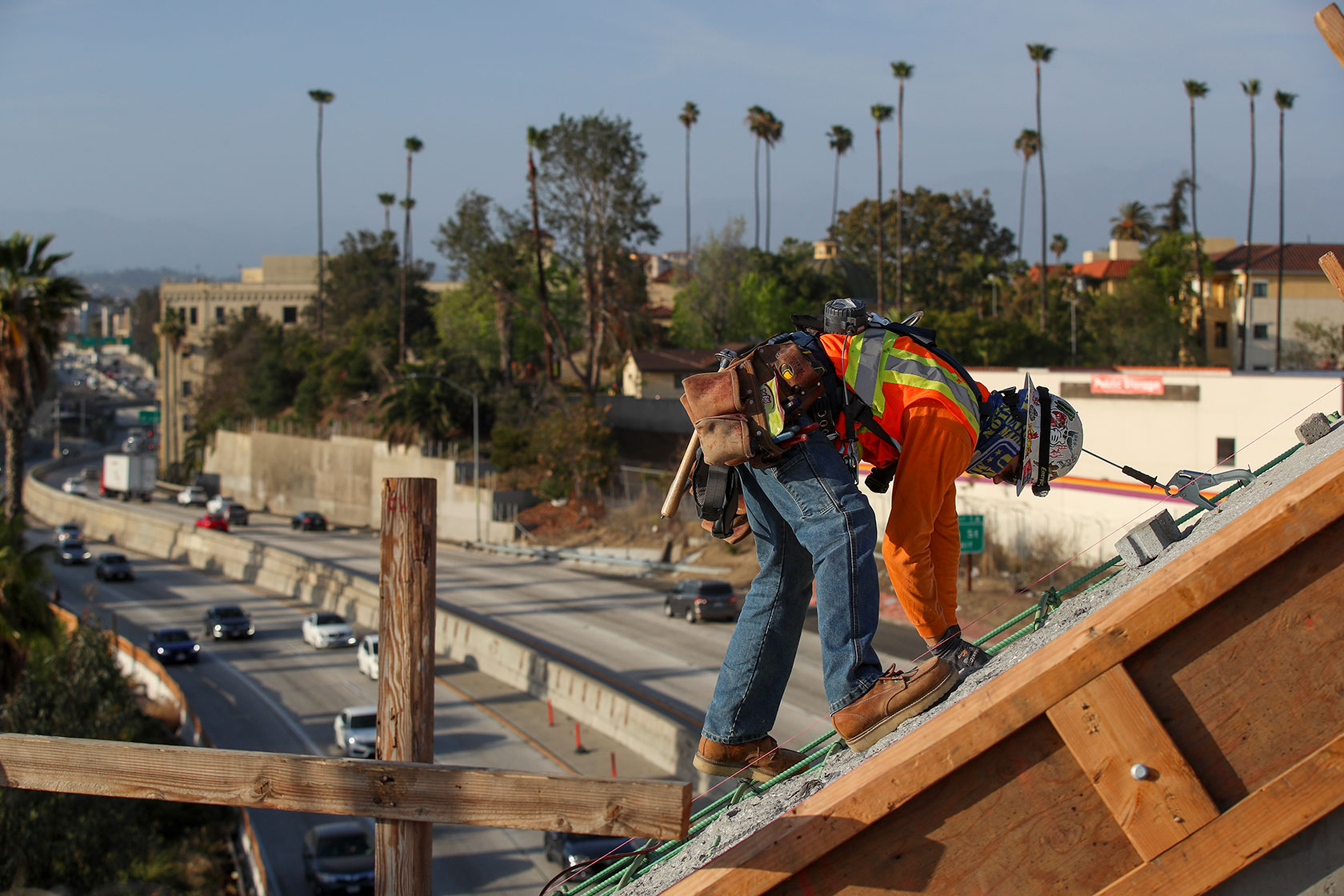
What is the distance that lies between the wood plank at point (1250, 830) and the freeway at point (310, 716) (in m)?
15.1

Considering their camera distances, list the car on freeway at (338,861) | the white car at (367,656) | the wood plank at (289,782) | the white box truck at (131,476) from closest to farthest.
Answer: the wood plank at (289,782)
the car on freeway at (338,861)
the white car at (367,656)
the white box truck at (131,476)

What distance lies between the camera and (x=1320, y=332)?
5856 cm

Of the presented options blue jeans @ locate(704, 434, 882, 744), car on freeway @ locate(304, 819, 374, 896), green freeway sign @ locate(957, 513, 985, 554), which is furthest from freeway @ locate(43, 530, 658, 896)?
blue jeans @ locate(704, 434, 882, 744)

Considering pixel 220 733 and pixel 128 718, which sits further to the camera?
pixel 220 733

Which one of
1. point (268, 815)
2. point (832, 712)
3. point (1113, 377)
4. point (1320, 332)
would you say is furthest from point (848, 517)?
point (1320, 332)

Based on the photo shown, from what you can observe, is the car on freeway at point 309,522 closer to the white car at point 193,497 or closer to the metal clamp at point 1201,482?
the white car at point 193,497

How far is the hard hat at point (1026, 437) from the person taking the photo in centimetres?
406

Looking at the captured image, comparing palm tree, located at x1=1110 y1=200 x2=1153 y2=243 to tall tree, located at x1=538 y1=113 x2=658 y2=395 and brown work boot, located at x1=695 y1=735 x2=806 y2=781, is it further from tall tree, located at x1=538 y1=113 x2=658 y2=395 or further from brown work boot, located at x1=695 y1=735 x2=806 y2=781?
brown work boot, located at x1=695 y1=735 x2=806 y2=781

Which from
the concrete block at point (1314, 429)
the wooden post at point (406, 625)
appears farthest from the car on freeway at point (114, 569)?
the concrete block at point (1314, 429)

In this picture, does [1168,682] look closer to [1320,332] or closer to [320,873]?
[320,873]

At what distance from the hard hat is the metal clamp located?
38 centimetres

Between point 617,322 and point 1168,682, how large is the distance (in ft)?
201

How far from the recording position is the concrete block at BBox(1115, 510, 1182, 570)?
3707mm

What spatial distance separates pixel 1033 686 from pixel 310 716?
2608 centimetres
